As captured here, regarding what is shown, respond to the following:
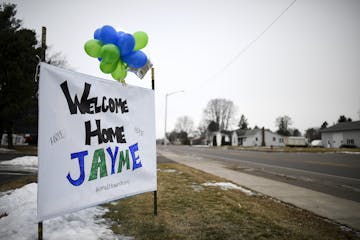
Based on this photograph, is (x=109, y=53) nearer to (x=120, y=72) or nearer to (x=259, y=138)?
(x=120, y=72)

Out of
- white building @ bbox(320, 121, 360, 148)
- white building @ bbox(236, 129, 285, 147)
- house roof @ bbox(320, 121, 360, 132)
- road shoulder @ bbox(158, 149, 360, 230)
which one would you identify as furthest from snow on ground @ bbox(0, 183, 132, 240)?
white building @ bbox(236, 129, 285, 147)

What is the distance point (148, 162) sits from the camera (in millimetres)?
4203

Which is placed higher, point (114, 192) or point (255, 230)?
point (114, 192)

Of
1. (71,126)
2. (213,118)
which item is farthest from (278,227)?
(213,118)

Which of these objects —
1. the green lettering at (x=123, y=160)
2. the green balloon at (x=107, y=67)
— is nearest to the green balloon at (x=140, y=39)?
the green balloon at (x=107, y=67)

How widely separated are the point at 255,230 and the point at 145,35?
3.66 meters

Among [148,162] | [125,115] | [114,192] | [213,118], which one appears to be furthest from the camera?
[213,118]

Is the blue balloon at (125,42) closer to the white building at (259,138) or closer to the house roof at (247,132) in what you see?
the white building at (259,138)

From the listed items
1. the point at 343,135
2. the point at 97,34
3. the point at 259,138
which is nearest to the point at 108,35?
the point at 97,34

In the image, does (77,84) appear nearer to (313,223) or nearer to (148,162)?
(148,162)

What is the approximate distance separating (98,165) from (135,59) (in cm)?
181

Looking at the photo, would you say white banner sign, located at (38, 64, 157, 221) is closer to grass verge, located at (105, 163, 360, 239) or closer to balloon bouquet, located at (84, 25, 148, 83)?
balloon bouquet, located at (84, 25, 148, 83)

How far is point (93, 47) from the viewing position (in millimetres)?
3703

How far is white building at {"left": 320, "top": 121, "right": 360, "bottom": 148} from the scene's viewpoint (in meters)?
50.0
